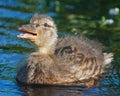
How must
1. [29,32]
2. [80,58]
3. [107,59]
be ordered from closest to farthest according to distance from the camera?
1. [29,32]
2. [80,58]
3. [107,59]

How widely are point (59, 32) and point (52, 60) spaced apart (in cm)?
279

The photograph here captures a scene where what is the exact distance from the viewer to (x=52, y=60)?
11070 millimetres

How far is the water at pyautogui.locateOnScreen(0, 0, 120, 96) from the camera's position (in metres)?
10.5

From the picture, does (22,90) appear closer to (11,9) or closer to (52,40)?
(52,40)

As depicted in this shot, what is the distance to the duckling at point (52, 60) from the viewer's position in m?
10.9

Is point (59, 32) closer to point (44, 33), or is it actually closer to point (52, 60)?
point (44, 33)

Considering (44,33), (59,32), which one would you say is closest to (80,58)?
(44,33)

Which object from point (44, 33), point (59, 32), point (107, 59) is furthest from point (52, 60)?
point (59, 32)

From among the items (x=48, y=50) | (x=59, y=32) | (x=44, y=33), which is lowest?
(x=48, y=50)

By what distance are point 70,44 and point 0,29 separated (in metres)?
2.94

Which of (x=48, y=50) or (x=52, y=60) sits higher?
(x=48, y=50)

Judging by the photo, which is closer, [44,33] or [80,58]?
[44,33]

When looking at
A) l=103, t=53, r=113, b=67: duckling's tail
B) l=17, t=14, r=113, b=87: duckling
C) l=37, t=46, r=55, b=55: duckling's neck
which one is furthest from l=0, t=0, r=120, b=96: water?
l=37, t=46, r=55, b=55: duckling's neck

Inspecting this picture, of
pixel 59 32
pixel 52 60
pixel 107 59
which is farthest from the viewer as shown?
pixel 59 32
